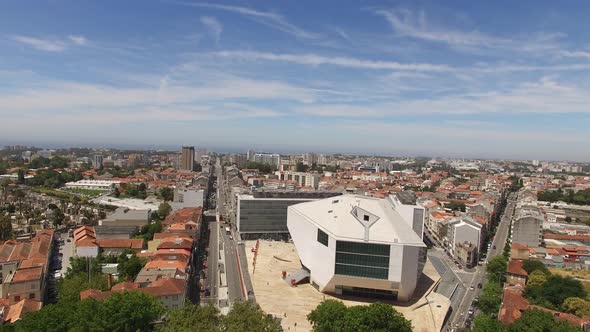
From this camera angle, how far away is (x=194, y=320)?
19.5 meters

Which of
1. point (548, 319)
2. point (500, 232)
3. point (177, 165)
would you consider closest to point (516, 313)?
point (548, 319)

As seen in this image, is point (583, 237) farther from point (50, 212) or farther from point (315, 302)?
point (50, 212)

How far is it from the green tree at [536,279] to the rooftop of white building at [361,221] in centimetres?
1026

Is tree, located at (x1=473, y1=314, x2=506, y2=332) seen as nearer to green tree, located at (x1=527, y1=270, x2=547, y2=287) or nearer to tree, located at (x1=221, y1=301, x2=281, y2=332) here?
tree, located at (x1=221, y1=301, x2=281, y2=332)

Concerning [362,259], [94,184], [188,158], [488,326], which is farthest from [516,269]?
[188,158]

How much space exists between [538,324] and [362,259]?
36.3 feet

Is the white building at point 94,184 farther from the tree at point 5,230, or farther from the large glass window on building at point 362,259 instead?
the large glass window on building at point 362,259

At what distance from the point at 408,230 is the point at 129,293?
1940cm

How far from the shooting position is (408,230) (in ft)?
100

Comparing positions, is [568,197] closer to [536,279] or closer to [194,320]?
[536,279]

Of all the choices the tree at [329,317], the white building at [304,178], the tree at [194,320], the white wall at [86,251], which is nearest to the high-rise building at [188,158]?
the white building at [304,178]

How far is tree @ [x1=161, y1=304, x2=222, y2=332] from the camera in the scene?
1895 centimetres

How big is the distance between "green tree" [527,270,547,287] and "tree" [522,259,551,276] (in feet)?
5.59

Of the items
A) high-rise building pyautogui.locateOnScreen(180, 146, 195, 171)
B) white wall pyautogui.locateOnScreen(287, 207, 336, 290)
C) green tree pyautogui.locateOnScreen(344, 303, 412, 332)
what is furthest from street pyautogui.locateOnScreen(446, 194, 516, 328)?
high-rise building pyautogui.locateOnScreen(180, 146, 195, 171)
